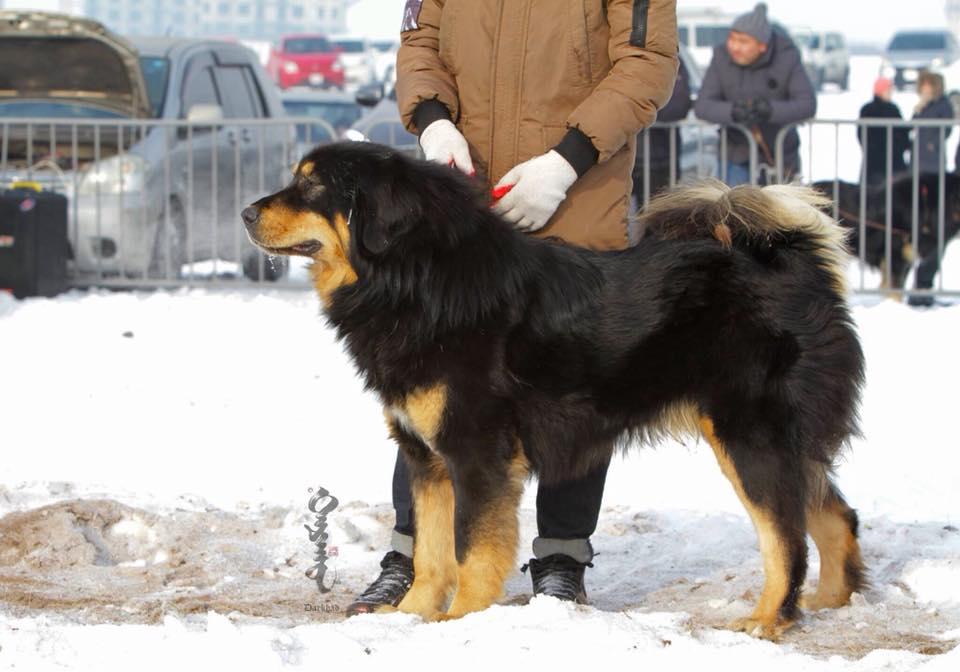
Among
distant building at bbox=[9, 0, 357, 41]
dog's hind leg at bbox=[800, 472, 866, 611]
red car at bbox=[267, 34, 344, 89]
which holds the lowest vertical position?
dog's hind leg at bbox=[800, 472, 866, 611]

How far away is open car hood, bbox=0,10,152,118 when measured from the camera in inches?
462

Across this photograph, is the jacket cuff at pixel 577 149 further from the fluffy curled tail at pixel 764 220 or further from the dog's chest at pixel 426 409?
the dog's chest at pixel 426 409

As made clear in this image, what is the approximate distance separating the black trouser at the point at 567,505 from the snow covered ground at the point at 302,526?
0.29 metres

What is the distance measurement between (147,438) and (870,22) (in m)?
65.1

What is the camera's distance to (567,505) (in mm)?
4699

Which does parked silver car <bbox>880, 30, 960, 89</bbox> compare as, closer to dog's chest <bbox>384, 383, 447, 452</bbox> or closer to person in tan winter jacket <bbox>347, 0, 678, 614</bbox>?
person in tan winter jacket <bbox>347, 0, 678, 614</bbox>

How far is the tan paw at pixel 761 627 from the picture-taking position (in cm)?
418

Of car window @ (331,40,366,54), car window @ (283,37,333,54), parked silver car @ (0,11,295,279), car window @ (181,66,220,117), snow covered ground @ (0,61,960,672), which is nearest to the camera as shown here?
snow covered ground @ (0,61,960,672)

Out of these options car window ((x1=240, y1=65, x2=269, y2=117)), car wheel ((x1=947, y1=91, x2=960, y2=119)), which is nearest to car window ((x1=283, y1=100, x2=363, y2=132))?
car window ((x1=240, y1=65, x2=269, y2=117))

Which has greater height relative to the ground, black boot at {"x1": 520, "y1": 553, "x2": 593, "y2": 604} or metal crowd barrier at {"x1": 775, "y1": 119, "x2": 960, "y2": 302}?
metal crowd barrier at {"x1": 775, "y1": 119, "x2": 960, "y2": 302}

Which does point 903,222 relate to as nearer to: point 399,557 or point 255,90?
point 255,90

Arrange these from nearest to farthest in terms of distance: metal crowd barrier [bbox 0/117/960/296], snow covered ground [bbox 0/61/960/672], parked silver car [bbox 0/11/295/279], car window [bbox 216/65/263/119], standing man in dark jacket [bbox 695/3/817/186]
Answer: snow covered ground [bbox 0/61/960/672], standing man in dark jacket [bbox 695/3/817/186], metal crowd barrier [bbox 0/117/960/296], parked silver car [bbox 0/11/295/279], car window [bbox 216/65/263/119]

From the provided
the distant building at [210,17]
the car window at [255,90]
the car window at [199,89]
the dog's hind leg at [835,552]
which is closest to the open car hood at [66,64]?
the car window at [199,89]

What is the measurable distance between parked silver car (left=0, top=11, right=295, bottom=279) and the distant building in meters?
57.7
